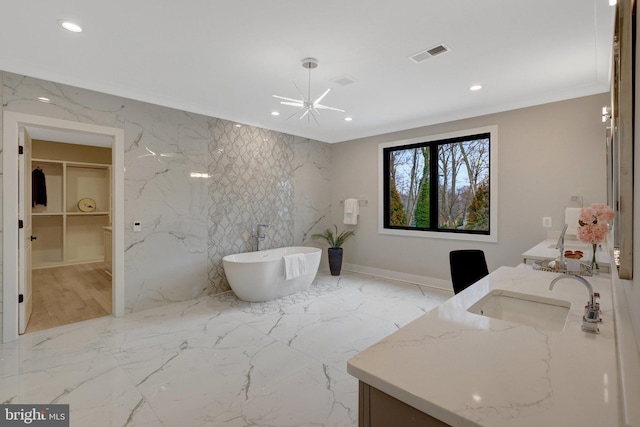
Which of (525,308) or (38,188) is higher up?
(38,188)

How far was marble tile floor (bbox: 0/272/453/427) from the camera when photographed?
6.48 ft

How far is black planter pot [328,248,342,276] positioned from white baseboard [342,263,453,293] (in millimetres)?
453

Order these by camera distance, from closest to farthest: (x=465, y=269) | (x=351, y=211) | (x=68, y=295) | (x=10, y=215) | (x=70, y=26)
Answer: (x=70, y=26) → (x=465, y=269) → (x=10, y=215) → (x=68, y=295) → (x=351, y=211)

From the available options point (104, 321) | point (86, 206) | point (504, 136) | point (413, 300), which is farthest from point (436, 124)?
point (86, 206)

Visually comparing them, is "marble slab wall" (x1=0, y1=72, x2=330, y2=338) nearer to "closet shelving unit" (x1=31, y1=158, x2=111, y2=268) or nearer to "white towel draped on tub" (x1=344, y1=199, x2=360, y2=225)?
"white towel draped on tub" (x1=344, y1=199, x2=360, y2=225)

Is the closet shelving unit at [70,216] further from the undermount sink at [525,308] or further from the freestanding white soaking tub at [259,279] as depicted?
the undermount sink at [525,308]

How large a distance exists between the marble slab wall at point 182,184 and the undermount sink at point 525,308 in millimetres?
3563

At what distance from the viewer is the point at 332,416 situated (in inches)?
76.0

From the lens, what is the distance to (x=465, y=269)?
9.18ft

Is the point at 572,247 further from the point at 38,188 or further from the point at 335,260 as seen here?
the point at 38,188

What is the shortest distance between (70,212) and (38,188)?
70cm

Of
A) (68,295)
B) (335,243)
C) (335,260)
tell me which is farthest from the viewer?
(335,243)

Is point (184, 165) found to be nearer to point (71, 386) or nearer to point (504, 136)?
point (71, 386)

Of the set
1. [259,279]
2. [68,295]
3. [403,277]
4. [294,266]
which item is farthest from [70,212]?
[403,277]
